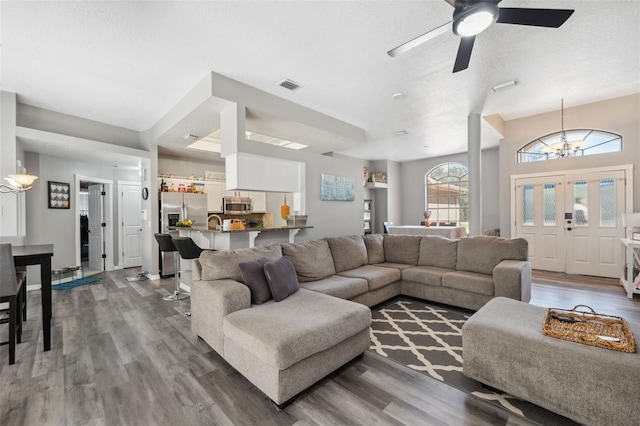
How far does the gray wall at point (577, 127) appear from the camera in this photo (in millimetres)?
4742

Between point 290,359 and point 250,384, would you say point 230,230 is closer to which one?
point 250,384

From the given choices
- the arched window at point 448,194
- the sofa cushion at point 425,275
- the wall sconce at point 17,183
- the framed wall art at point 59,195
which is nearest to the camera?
the wall sconce at point 17,183

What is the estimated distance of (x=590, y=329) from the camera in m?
1.72

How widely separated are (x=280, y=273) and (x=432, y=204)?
6938 millimetres

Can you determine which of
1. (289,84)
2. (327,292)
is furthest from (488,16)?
(327,292)

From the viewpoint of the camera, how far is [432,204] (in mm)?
8305

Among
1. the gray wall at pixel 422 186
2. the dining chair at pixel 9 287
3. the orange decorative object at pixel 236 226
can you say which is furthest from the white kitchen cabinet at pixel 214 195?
the gray wall at pixel 422 186

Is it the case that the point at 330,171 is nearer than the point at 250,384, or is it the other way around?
the point at 250,384

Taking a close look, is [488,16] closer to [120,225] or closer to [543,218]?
[543,218]

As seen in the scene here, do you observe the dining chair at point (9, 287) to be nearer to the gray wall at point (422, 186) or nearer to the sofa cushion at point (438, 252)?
the sofa cushion at point (438, 252)

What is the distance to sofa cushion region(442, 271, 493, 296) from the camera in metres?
3.20

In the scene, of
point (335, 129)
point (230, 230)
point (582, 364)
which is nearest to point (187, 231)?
point (230, 230)

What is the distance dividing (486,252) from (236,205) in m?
4.98

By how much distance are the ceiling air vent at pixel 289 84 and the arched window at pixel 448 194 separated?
19.3ft
